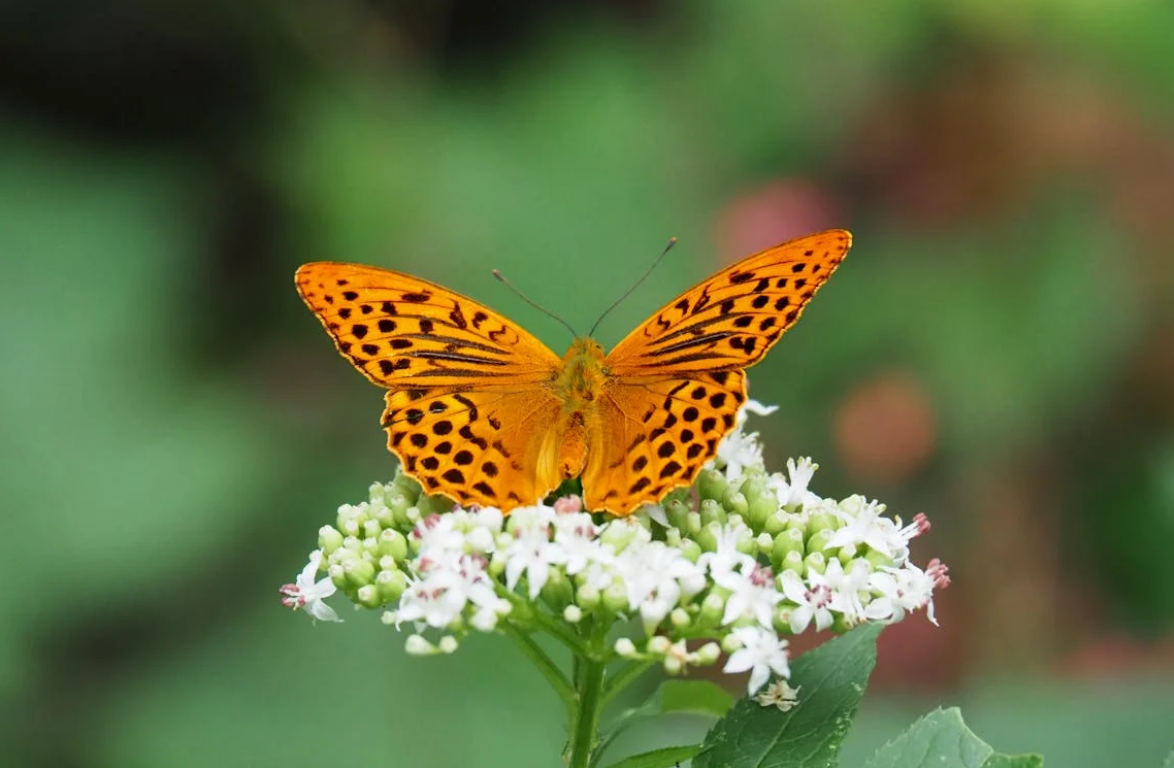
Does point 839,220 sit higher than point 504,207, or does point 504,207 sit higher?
point 839,220

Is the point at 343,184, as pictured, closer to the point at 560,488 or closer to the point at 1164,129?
the point at 560,488

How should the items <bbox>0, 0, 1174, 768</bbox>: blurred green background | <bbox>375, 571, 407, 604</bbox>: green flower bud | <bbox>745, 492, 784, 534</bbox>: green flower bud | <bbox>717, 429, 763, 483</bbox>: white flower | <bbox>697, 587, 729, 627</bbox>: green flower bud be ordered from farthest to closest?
<bbox>0, 0, 1174, 768</bbox>: blurred green background → <bbox>717, 429, 763, 483</bbox>: white flower → <bbox>745, 492, 784, 534</bbox>: green flower bud → <bbox>375, 571, 407, 604</bbox>: green flower bud → <bbox>697, 587, 729, 627</bbox>: green flower bud

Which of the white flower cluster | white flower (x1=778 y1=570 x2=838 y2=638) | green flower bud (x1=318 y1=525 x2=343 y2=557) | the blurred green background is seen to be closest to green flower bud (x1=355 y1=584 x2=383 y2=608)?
the white flower cluster

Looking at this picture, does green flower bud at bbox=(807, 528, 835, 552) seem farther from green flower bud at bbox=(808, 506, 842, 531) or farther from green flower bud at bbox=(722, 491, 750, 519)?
green flower bud at bbox=(722, 491, 750, 519)

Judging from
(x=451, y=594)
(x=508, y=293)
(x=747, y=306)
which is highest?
(x=508, y=293)

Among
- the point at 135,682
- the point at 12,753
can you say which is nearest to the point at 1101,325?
the point at 135,682

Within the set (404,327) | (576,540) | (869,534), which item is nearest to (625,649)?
(576,540)

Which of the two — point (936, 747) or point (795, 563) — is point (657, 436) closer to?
point (795, 563)
